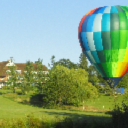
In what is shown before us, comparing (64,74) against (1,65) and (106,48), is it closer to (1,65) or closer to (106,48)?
(106,48)

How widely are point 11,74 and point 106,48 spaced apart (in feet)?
91.3

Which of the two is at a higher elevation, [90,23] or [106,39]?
[90,23]

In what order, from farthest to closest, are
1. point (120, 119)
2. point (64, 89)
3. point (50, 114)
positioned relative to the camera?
point (64, 89)
point (50, 114)
point (120, 119)

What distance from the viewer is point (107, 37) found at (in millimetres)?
46844

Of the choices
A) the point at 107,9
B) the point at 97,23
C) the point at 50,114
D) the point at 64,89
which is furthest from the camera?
the point at 107,9

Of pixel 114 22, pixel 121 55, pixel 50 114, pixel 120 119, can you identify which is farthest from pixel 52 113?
pixel 114 22

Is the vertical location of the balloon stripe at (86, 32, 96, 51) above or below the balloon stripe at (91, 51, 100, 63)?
above

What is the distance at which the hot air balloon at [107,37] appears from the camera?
46.8 meters

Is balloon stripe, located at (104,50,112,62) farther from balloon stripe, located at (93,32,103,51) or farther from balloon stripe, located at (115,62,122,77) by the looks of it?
balloon stripe, located at (115,62,122,77)

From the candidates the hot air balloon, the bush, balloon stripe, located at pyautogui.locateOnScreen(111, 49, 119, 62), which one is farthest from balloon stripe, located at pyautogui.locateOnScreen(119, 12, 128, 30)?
the bush

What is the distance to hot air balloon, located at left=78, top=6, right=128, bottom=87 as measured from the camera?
46.8 m

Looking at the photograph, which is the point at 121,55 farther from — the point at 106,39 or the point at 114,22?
the point at 114,22

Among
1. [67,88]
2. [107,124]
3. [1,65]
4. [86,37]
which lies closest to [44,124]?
[107,124]

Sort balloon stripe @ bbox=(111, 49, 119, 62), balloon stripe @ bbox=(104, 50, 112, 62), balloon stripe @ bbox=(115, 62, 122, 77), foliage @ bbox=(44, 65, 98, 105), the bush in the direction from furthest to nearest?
balloon stripe @ bbox=(115, 62, 122, 77)
balloon stripe @ bbox=(104, 50, 112, 62)
balloon stripe @ bbox=(111, 49, 119, 62)
foliage @ bbox=(44, 65, 98, 105)
the bush
